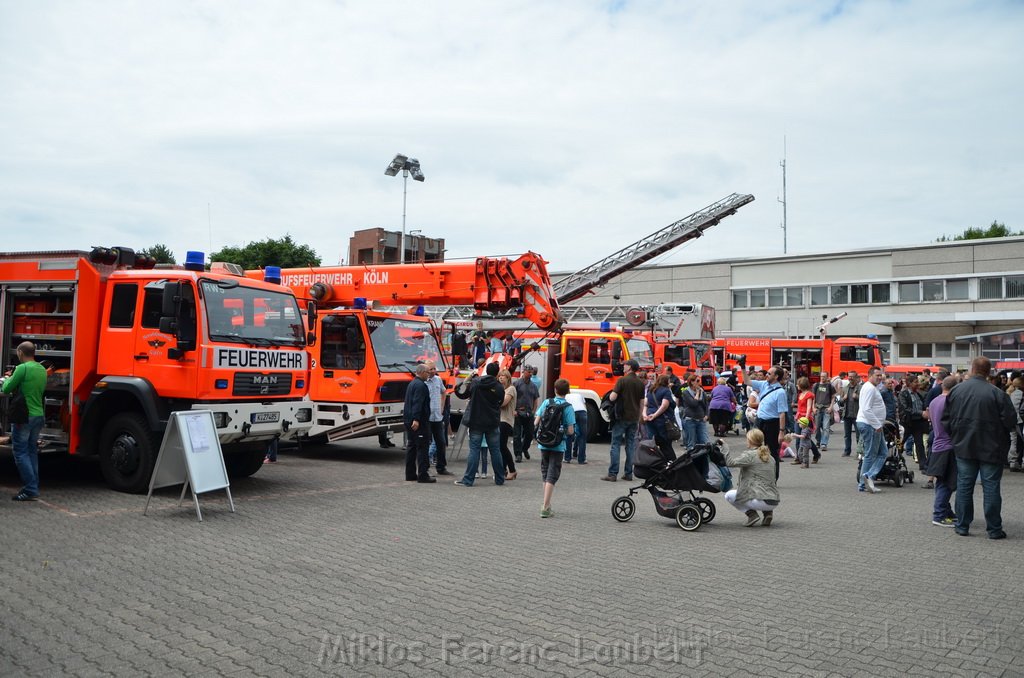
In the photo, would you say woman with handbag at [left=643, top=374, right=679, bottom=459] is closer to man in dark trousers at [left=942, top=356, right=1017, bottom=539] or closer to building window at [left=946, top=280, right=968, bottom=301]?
man in dark trousers at [left=942, top=356, right=1017, bottom=539]

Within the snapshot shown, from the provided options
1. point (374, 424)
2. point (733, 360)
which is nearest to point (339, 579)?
point (374, 424)

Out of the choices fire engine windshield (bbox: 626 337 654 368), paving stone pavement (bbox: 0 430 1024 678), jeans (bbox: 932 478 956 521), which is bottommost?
paving stone pavement (bbox: 0 430 1024 678)

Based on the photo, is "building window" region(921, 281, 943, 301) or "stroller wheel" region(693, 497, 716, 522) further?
"building window" region(921, 281, 943, 301)

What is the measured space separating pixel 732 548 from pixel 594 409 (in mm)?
10752

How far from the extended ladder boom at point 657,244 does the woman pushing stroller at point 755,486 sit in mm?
18255

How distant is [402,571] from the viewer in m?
6.55

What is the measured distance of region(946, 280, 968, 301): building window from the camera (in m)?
39.0

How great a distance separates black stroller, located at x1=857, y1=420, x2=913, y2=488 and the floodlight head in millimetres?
22004

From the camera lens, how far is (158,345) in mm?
9547

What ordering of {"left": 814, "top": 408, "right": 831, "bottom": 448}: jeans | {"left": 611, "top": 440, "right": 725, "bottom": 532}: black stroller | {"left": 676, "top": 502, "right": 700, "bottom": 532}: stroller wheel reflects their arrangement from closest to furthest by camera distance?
{"left": 676, "top": 502, "right": 700, "bottom": 532}: stroller wheel, {"left": 611, "top": 440, "right": 725, "bottom": 532}: black stroller, {"left": 814, "top": 408, "right": 831, "bottom": 448}: jeans

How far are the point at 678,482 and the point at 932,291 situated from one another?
3691 cm

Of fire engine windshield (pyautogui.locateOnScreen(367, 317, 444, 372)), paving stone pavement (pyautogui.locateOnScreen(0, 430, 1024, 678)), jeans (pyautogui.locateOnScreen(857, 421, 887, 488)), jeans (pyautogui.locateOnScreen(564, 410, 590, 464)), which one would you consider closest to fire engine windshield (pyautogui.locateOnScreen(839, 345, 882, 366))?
jeans (pyautogui.locateOnScreen(564, 410, 590, 464))

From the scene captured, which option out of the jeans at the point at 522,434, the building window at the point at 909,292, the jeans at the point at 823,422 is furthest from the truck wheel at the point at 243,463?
the building window at the point at 909,292

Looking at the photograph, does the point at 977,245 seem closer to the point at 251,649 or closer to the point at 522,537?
the point at 522,537
